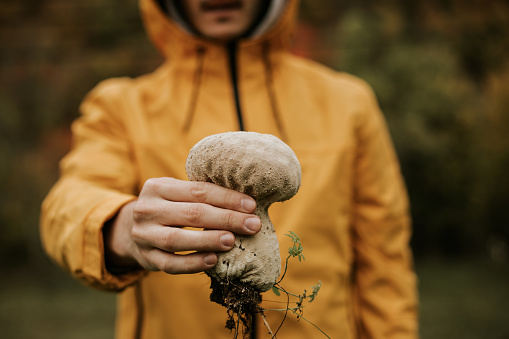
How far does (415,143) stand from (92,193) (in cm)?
991

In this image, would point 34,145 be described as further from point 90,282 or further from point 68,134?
point 90,282

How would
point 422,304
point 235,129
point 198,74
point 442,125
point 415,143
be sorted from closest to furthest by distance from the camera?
point 235,129 → point 198,74 → point 422,304 → point 415,143 → point 442,125

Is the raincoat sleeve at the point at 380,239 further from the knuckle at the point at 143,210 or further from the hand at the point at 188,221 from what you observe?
the knuckle at the point at 143,210

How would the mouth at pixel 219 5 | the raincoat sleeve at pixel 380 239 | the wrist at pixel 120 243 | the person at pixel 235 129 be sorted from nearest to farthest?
1. the wrist at pixel 120 243
2. the person at pixel 235 129
3. the mouth at pixel 219 5
4. the raincoat sleeve at pixel 380 239

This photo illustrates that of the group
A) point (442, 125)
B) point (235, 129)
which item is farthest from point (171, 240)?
point (442, 125)

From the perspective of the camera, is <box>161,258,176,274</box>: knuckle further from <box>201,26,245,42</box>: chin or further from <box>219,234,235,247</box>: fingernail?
<box>201,26,245,42</box>: chin

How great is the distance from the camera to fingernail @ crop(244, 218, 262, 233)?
3.82 feet

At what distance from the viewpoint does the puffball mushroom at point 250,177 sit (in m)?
1.17

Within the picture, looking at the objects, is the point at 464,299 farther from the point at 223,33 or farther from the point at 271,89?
the point at 223,33

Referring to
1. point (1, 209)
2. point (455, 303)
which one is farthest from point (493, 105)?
point (1, 209)

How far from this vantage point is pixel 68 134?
15289 mm

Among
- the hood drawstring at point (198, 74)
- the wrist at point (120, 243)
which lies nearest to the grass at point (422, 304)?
the hood drawstring at point (198, 74)

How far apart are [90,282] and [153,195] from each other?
21.0 inches

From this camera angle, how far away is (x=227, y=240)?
116 centimetres
